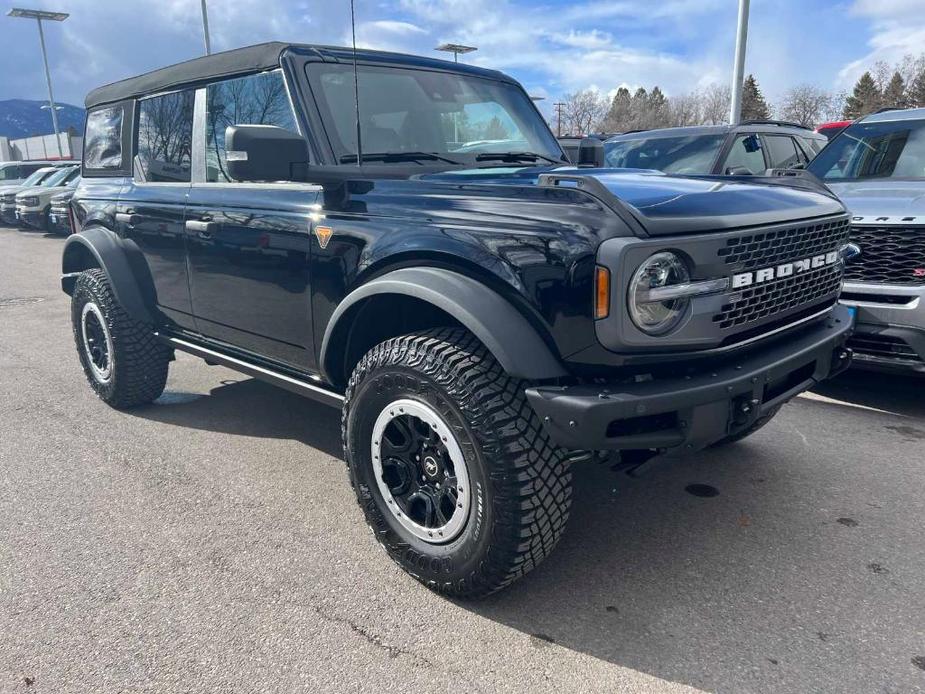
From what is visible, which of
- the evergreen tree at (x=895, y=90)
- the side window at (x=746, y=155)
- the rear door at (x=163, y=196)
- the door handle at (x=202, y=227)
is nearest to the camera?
the door handle at (x=202, y=227)

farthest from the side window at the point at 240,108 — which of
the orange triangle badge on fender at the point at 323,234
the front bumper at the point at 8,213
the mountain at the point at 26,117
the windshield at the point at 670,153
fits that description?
the mountain at the point at 26,117

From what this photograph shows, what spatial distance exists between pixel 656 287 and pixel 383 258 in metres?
1.02

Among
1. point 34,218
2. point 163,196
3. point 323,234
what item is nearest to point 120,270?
point 163,196

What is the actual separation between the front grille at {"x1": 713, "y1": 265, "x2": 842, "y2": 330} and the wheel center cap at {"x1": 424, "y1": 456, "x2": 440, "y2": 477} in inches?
42.2

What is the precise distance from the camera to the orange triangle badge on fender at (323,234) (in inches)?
113

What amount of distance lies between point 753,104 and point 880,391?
217ft

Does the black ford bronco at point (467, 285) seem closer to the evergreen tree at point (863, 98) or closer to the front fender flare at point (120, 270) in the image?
the front fender flare at point (120, 270)

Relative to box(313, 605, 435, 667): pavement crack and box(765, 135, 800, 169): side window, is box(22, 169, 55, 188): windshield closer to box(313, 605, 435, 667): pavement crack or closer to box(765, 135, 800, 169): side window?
box(765, 135, 800, 169): side window

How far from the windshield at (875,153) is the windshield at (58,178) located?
17.9 m

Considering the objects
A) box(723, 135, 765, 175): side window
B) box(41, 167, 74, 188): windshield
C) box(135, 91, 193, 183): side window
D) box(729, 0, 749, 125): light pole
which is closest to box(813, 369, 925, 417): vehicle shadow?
box(723, 135, 765, 175): side window

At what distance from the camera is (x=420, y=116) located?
11.0ft

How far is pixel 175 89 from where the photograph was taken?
3.94m

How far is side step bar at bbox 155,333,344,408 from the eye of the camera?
3135mm

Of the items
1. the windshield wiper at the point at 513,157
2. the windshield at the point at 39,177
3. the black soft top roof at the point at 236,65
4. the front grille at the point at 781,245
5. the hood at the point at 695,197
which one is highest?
the black soft top roof at the point at 236,65
